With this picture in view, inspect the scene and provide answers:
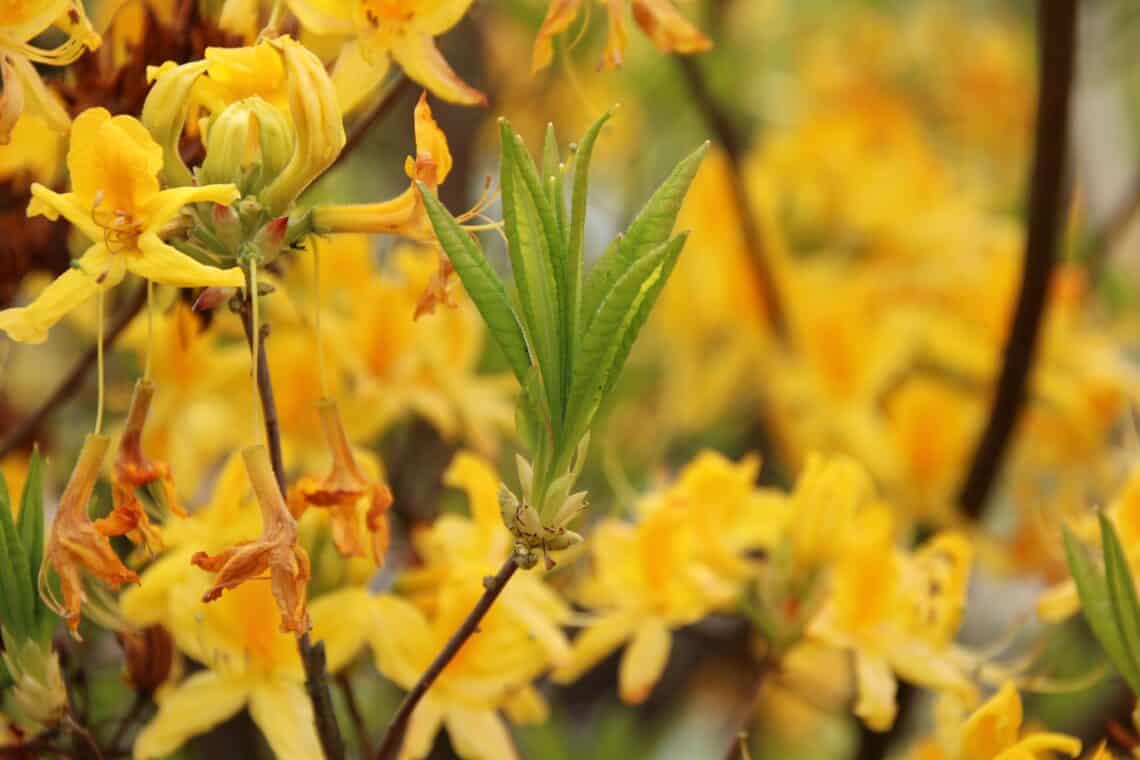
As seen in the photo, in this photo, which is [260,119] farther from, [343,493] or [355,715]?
[355,715]

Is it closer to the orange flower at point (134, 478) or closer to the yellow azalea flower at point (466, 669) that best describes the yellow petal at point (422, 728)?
the yellow azalea flower at point (466, 669)

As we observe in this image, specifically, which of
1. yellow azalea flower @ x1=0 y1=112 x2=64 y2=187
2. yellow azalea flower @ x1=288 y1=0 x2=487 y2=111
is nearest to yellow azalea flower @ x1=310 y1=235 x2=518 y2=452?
yellow azalea flower @ x1=0 y1=112 x2=64 y2=187

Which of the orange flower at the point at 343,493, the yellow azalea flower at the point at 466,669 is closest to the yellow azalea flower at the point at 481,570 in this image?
the yellow azalea flower at the point at 466,669

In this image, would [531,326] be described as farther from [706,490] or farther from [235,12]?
[706,490]

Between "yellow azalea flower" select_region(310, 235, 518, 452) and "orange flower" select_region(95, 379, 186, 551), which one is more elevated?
"orange flower" select_region(95, 379, 186, 551)

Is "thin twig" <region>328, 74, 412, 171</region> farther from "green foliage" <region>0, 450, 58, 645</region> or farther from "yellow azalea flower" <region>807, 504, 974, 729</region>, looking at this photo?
"yellow azalea flower" <region>807, 504, 974, 729</region>

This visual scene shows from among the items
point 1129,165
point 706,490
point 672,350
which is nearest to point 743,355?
point 672,350
